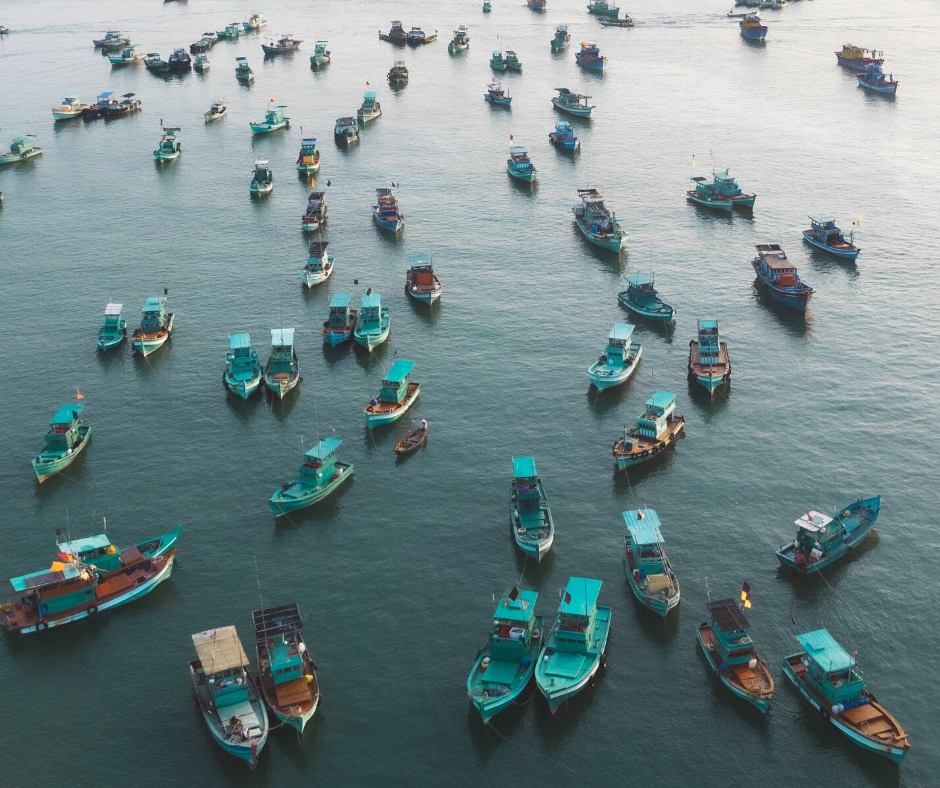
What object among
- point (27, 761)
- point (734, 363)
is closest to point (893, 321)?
point (734, 363)

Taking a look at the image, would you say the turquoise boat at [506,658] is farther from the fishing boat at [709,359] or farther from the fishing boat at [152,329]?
the fishing boat at [152,329]

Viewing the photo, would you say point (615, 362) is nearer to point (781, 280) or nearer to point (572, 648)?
point (781, 280)

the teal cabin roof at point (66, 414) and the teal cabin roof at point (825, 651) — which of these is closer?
the teal cabin roof at point (825, 651)

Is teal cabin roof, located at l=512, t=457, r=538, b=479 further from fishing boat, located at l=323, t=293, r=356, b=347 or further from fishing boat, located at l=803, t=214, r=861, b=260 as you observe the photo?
fishing boat, located at l=803, t=214, r=861, b=260

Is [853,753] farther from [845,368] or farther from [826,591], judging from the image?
[845,368]

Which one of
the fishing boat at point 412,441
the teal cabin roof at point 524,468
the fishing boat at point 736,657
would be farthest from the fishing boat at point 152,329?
the fishing boat at point 736,657

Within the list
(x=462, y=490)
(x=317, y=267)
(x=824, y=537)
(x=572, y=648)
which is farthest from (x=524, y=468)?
(x=317, y=267)

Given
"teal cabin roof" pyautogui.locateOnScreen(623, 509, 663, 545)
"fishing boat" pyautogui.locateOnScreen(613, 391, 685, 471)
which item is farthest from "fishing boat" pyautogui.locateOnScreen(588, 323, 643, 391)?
"teal cabin roof" pyautogui.locateOnScreen(623, 509, 663, 545)
